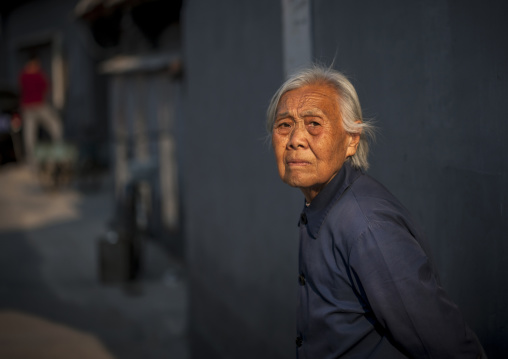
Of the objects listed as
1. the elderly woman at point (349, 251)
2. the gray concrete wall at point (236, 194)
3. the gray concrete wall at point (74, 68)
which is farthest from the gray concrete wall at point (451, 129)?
the gray concrete wall at point (74, 68)

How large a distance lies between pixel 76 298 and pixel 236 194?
3640mm

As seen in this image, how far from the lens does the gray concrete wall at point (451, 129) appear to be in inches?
58.1

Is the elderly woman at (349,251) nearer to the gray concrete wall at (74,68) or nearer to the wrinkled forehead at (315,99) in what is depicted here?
the wrinkled forehead at (315,99)

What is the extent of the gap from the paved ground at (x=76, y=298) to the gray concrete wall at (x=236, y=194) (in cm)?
88

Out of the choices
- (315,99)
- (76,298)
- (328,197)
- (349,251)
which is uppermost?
(315,99)

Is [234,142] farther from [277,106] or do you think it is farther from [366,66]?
[277,106]

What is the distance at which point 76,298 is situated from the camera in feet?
20.4

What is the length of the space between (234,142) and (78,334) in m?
2.87

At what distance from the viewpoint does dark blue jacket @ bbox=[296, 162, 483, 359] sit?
3.97 ft

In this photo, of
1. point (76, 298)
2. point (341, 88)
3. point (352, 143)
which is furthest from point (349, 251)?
point (76, 298)

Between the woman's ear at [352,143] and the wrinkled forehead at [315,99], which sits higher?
the wrinkled forehead at [315,99]

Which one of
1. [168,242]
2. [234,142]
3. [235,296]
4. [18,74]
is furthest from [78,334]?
[18,74]

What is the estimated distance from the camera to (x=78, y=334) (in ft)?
16.4

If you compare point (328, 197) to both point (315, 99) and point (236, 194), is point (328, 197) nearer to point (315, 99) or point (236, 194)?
point (315, 99)
